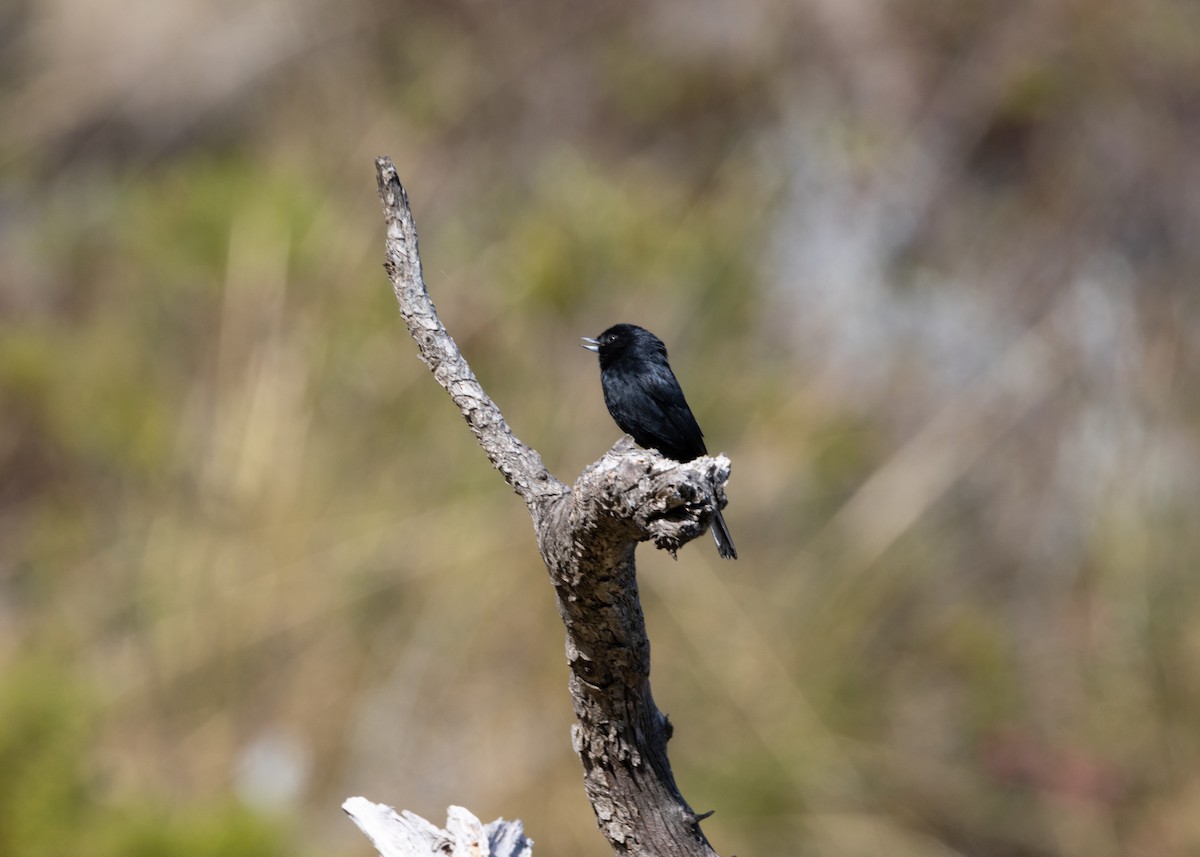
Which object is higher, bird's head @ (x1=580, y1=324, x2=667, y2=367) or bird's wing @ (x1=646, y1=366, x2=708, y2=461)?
bird's head @ (x1=580, y1=324, x2=667, y2=367)

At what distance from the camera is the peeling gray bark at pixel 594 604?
6.29 feet

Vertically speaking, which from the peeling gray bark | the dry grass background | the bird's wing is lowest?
the peeling gray bark

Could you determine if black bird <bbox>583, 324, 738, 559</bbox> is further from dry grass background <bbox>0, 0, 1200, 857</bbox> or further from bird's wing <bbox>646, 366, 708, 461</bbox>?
dry grass background <bbox>0, 0, 1200, 857</bbox>

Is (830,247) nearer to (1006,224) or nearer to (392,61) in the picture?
(1006,224)

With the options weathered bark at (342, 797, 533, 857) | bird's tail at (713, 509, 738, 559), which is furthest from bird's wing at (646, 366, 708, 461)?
weathered bark at (342, 797, 533, 857)

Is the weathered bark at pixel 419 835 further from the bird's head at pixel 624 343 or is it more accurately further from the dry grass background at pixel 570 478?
the dry grass background at pixel 570 478

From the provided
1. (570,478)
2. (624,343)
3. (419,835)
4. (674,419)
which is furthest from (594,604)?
(570,478)

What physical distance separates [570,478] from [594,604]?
3.83m

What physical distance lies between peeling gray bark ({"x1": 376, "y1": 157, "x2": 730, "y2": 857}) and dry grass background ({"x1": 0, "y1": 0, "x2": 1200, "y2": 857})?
8.32 feet

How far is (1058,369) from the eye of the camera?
7.57 m

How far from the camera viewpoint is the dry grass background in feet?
18.7

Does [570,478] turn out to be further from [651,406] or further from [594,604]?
[594,604]

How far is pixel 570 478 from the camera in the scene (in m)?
5.83

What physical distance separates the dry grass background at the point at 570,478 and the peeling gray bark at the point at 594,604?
254 centimetres
